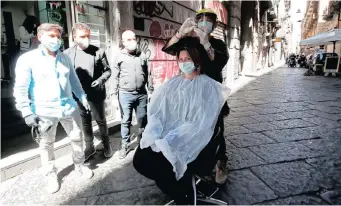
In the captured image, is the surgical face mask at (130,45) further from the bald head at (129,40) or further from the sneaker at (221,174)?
the sneaker at (221,174)

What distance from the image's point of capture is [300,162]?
121 inches

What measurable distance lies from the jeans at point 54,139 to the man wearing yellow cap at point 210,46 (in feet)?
3.95

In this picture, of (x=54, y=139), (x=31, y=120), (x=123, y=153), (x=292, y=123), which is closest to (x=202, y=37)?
(x=31, y=120)

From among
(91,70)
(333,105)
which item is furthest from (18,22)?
(333,105)

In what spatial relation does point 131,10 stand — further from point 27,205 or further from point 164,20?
point 27,205

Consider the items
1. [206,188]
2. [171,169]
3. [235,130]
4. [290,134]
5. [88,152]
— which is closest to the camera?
[171,169]

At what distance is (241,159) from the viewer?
324 cm

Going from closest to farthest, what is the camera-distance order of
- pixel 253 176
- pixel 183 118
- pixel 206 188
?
pixel 183 118
pixel 206 188
pixel 253 176

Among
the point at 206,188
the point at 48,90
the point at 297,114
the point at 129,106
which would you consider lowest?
the point at 206,188

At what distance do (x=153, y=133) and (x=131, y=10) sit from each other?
146 inches

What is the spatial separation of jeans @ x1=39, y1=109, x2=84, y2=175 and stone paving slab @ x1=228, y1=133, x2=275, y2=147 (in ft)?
7.14

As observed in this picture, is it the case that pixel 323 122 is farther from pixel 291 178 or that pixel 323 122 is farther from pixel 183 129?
pixel 183 129

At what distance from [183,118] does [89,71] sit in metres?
1.49

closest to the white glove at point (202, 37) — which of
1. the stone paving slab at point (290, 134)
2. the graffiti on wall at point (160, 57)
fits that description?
the stone paving slab at point (290, 134)
